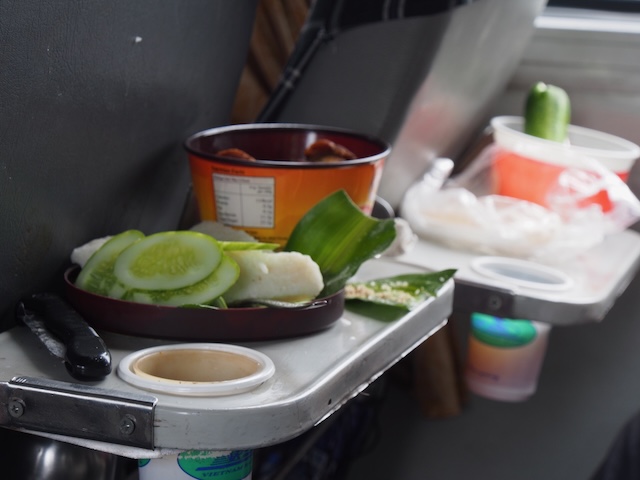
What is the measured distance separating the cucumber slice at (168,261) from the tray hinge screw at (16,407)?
19 centimetres

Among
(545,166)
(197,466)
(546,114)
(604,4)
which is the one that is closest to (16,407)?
(197,466)

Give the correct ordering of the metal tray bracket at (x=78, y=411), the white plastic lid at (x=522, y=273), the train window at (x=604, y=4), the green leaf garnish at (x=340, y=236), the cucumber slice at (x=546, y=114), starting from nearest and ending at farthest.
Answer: the metal tray bracket at (x=78, y=411), the green leaf garnish at (x=340, y=236), the white plastic lid at (x=522, y=273), the cucumber slice at (x=546, y=114), the train window at (x=604, y=4)

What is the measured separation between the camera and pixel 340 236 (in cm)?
104

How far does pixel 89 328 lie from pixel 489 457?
4.82 feet

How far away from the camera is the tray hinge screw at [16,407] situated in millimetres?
744

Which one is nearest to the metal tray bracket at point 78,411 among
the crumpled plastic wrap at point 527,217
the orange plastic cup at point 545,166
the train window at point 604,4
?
the crumpled plastic wrap at point 527,217

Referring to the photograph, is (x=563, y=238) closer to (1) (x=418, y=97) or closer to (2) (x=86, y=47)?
(1) (x=418, y=97)

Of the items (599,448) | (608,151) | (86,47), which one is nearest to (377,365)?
(86,47)

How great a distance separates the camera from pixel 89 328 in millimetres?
848

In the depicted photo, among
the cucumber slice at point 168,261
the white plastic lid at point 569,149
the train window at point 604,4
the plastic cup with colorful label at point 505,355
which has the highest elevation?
the train window at point 604,4

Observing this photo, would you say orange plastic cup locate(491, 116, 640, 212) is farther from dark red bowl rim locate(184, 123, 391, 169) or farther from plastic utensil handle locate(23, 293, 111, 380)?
plastic utensil handle locate(23, 293, 111, 380)

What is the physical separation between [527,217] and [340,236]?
0.62 metres

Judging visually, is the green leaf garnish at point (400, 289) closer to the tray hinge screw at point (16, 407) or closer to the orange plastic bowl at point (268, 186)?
the orange plastic bowl at point (268, 186)

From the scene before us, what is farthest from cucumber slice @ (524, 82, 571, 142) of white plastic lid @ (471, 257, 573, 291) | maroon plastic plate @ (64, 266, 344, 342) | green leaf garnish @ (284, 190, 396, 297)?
maroon plastic plate @ (64, 266, 344, 342)
